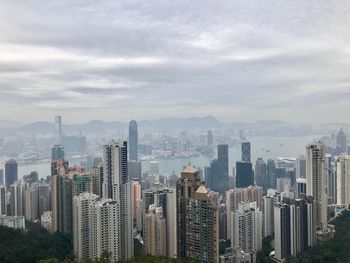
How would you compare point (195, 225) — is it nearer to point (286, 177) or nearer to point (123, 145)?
point (123, 145)

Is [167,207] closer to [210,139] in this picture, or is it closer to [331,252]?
[331,252]

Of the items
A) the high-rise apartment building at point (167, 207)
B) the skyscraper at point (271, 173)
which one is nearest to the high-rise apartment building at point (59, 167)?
the high-rise apartment building at point (167, 207)

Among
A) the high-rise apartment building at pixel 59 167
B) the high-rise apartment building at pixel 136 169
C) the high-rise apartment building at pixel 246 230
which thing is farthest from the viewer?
the high-rise apartment building at pixel 136 169

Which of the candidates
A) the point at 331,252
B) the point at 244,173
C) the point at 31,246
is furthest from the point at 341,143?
the point at 31,246

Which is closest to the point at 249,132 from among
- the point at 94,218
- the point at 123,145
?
the point at 123,145

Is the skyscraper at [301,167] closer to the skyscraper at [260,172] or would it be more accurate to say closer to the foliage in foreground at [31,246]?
the skyscraper at [260,172]

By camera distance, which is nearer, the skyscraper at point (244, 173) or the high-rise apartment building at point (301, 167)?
the high-rise apartment building at point (301, 167)
